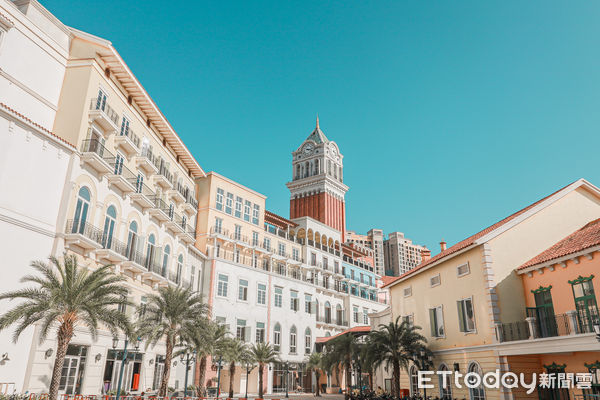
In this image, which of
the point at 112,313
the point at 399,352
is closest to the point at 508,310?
the point at 399,352

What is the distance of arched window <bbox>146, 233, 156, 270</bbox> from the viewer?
Result: 105 feet

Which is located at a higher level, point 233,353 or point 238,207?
point 238,207

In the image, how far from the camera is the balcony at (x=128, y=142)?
1135 inches

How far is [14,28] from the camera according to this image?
23609mm

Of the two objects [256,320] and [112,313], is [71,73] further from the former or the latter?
[256,320]

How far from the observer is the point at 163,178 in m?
34.7

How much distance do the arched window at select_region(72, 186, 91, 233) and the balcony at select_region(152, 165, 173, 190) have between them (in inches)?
354

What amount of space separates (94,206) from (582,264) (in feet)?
81.3

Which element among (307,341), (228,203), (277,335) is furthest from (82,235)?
(307,341)

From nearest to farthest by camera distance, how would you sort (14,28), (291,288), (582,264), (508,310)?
(582,264) < (508,310) < (14,28) < (291,288)

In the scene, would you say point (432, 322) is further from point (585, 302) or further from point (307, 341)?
point (307, 341)

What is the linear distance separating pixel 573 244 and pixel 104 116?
25.7 meters

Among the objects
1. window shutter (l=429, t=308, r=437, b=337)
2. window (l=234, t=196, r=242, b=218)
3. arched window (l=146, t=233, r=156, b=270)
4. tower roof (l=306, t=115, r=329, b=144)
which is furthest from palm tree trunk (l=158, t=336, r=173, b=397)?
tower roof (l=306, t=115, r=329, b=144)

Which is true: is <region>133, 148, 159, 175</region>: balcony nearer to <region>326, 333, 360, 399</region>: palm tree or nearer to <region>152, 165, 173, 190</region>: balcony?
<region>152, 165, 173, 190</region>: balcony
